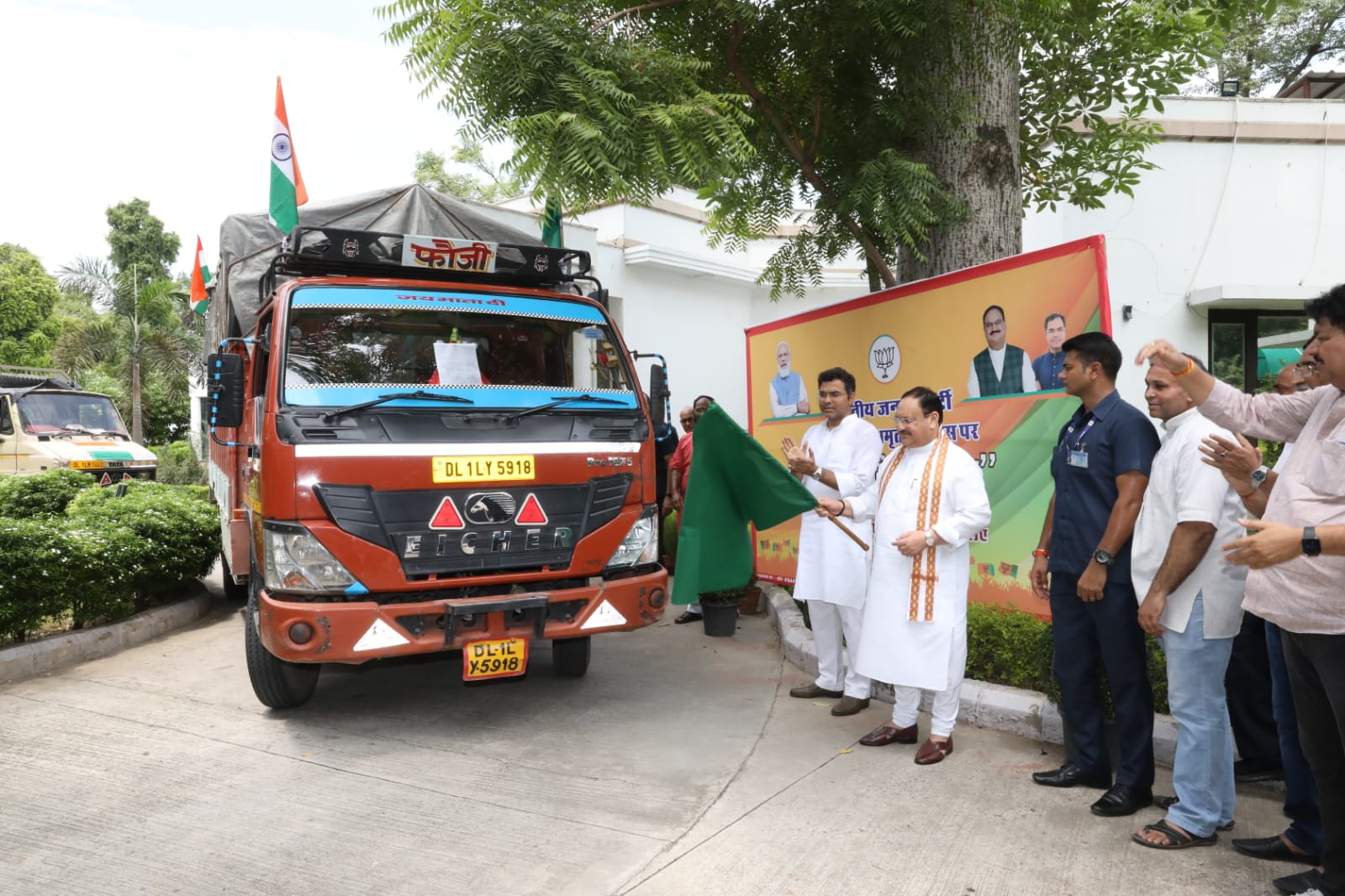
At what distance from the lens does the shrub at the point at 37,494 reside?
34.2 feet

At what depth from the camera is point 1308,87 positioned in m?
14.2

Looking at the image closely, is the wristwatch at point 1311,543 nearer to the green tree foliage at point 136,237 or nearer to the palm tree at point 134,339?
the palm tree at point 134,339

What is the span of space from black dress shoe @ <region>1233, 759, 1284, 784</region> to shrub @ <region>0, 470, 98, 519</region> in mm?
11269

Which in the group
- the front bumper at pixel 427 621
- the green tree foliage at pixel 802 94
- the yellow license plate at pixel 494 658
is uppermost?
the green tree foliage at pixel 802 94

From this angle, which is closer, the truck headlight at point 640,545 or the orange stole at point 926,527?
the orange stole at point 926,527

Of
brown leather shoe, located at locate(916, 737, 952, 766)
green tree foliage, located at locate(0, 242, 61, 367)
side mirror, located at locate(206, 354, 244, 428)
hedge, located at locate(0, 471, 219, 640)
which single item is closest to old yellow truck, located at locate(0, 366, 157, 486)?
hedge, located at locate(0, 471, 219, 640)

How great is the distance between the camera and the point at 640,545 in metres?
5.14

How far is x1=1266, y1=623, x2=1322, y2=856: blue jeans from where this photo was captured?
3.22 m

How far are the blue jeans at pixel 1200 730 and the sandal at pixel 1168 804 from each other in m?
0.09

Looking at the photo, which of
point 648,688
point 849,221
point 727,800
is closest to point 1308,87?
point 849,221

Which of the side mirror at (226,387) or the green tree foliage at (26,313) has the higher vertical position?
the green tree foliage at (26,313)

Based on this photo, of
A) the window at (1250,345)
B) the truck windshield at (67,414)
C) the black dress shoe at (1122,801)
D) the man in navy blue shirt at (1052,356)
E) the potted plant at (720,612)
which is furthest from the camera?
the truck windshield at (67,414)

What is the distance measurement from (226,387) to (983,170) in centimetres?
522

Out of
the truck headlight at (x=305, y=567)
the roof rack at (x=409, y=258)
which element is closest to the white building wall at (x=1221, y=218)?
the roof rack at (x=409, y=258)
